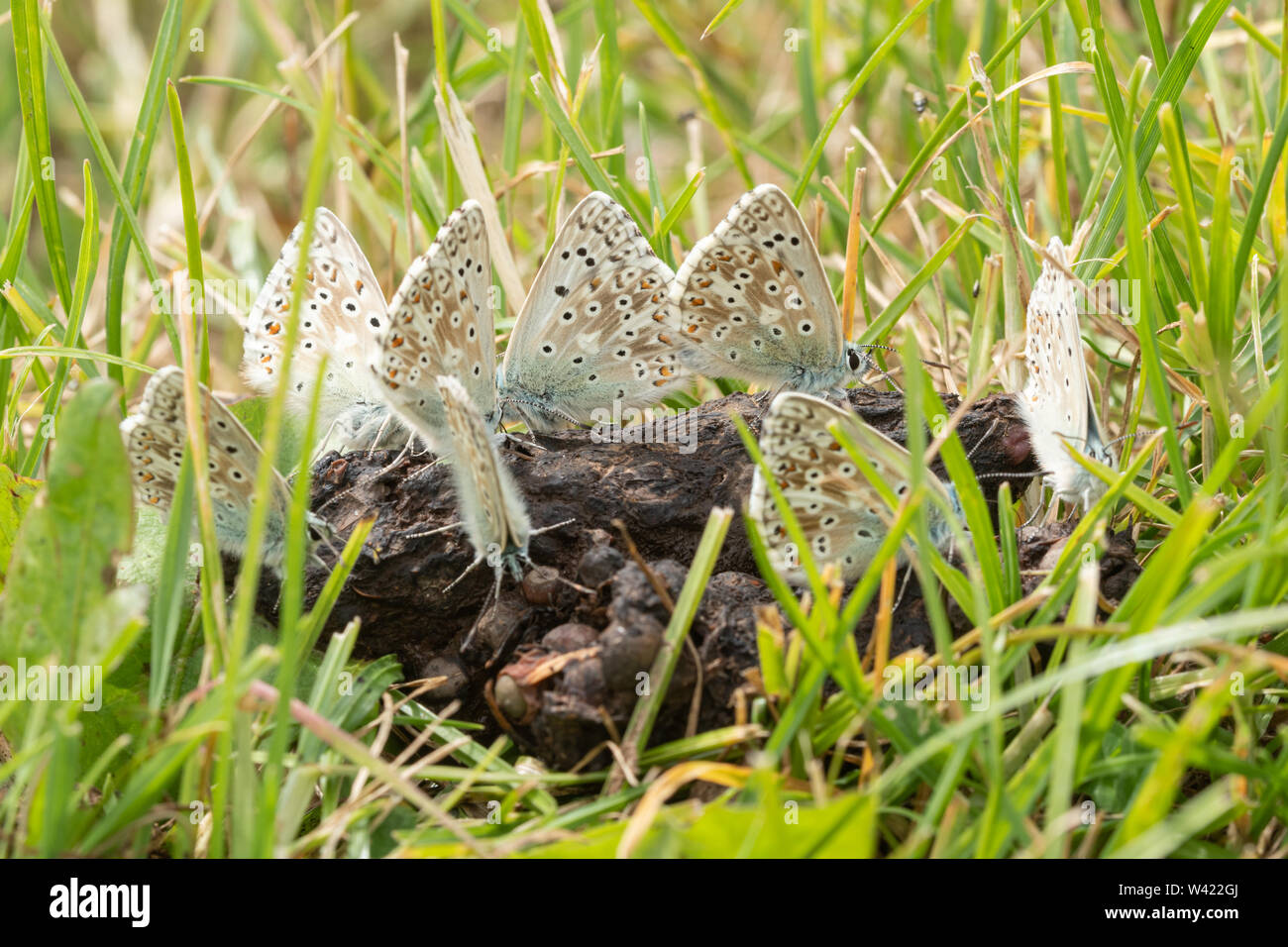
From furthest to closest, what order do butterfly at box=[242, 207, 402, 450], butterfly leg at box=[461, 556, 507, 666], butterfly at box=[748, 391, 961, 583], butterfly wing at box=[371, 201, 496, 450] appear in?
butterfly at box=[242, 207, 402, 450] < butterfly wing at box=[371, 201, 496, 450] < butterfly leg at box=[461, 556, 507, 666] < butterfly at box=[748, 391, 961, 583]

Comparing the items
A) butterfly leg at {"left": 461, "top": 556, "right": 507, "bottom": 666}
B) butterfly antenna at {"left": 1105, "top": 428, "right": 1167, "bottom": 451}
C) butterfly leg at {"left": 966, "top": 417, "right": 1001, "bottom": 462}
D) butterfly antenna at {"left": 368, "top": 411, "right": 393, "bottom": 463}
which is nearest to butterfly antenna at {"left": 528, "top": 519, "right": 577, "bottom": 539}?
butterfly leg at {"left": 461, "top": 556, "right": 507, "bottom": 666}

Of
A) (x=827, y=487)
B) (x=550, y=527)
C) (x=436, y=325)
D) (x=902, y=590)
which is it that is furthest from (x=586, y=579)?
(x=436, y=325)

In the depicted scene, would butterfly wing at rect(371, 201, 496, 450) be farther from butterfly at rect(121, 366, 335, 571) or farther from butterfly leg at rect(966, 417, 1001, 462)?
butterfly leg at rect(966, 417, 1001, 462)

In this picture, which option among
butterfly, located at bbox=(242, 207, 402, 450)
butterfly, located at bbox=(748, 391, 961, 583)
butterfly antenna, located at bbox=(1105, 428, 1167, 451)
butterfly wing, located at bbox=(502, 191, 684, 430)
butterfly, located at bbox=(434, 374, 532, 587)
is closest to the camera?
butterfly, located at bbox=(748, 391, 961, 583)

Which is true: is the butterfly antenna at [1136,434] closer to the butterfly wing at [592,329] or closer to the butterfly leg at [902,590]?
the butterfly leg at [902,590]

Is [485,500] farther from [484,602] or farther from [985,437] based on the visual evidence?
[985,437]

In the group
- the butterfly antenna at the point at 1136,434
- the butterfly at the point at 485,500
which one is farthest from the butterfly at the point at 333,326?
the butterfly antenna at the point at 1136,434

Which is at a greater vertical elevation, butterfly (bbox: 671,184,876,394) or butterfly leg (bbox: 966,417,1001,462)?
butterfly (bbox: 671,184,876,394)
